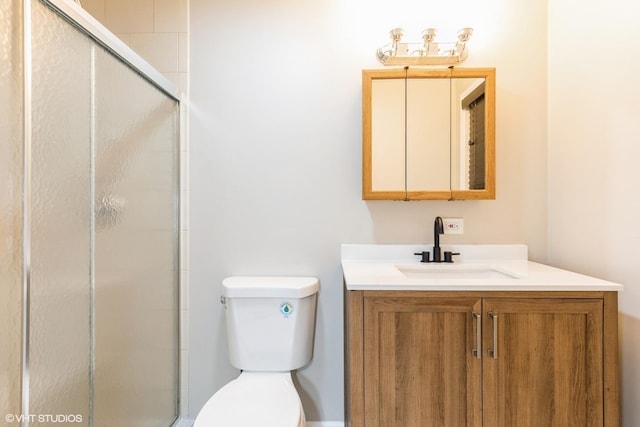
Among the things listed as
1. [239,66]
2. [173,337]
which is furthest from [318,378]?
[239,66]

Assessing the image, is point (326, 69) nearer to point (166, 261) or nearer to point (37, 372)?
point (166, 261)

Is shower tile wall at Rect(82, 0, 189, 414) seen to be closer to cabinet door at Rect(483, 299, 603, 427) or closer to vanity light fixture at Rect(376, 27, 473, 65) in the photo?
vanity light fixture at Rect(376, 27, 473, 65)

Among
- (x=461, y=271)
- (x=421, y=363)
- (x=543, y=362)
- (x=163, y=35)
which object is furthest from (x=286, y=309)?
(x=163, y=35)

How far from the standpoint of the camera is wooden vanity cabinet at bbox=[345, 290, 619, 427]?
105 centimetres

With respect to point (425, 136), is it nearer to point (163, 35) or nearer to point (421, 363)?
point (421, 363)

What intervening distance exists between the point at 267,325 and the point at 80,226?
0.78 m

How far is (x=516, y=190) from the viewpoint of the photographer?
5.22 feet

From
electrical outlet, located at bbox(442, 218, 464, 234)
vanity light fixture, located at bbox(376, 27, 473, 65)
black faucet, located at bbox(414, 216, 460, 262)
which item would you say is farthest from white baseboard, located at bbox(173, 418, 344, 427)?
vanity light fixture, located at bbox(376, 27, 473, 65)

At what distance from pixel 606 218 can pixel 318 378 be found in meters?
1.39

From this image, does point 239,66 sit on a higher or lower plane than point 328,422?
higher

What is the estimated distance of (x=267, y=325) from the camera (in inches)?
55.6

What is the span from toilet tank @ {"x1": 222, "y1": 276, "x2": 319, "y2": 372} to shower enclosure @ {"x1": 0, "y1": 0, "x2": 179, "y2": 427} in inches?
14.8

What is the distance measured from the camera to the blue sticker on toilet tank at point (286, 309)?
1407mm

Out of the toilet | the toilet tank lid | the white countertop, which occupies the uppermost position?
the white countertop
